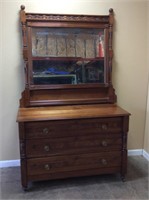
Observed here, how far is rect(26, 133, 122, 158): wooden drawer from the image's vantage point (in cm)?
201

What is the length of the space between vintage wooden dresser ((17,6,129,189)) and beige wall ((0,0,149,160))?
0.11 metres

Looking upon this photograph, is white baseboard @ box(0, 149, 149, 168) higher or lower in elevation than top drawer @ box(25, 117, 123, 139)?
lower

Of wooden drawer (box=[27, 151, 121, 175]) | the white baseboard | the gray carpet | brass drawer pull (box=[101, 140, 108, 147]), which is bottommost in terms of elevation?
the gray carpet

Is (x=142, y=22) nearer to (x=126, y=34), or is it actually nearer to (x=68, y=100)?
(x=126, y=34)

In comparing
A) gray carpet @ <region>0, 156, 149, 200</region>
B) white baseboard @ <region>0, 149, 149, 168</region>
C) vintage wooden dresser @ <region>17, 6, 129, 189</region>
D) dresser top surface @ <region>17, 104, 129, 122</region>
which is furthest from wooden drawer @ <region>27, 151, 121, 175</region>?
white baseboard @ <region>0, 149, 149, 168</region>

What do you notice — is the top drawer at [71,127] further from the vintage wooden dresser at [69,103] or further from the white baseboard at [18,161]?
the white baseboard at [18,161]

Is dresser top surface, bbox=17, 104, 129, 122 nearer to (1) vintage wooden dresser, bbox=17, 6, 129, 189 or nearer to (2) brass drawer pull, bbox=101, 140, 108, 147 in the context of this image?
(1) vintage wooden dresser, bbox=17, 6, 129, 189

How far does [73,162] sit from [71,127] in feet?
1.20

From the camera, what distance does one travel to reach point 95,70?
2475mm

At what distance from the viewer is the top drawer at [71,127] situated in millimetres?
1971

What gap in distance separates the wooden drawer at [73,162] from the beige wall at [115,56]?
1.96ft

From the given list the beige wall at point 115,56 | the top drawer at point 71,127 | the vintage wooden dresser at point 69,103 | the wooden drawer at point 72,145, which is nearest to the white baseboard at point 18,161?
the beige wall at point 115,56

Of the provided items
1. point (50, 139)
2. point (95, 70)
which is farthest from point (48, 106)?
point (95, 70)

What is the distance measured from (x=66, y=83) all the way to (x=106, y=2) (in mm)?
1029
